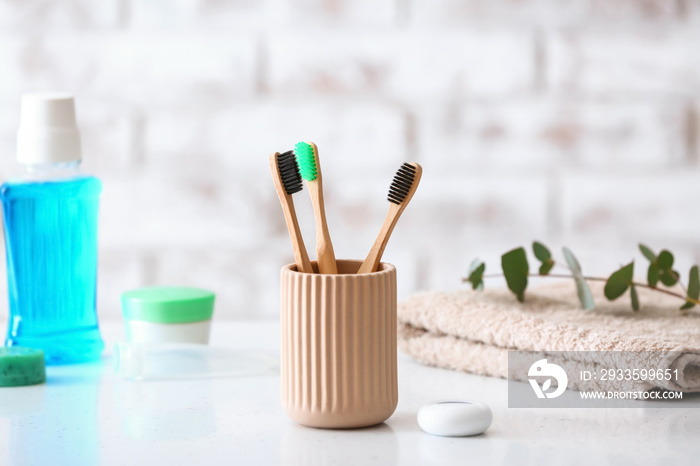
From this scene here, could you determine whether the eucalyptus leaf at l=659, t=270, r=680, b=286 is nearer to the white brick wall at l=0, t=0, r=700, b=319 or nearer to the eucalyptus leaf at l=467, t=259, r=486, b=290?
the eucalyptus leaf at l=467, t=259, r=486, b=290

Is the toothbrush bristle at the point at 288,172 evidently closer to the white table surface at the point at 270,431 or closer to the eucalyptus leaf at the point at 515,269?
the white table surface at the point at 270,431

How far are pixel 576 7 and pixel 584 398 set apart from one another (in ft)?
2.06

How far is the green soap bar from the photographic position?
731mm

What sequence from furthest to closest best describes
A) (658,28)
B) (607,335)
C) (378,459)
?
(658,28)
(607,335)
(378,459)

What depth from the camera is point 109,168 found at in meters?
1.15

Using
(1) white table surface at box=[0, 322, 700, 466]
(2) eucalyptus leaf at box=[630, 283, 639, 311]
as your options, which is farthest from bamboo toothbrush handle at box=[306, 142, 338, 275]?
(2) eucalyptus leaf at box=[630, 283, 639, 311]

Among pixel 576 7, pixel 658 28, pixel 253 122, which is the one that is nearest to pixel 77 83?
pixel 253 122

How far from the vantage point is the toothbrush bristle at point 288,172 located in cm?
58

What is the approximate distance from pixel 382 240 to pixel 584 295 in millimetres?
315

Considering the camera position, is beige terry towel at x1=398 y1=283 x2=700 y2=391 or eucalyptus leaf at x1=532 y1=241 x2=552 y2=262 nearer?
beige terry towel at x1=398 y1=283 x2=700 y2=391

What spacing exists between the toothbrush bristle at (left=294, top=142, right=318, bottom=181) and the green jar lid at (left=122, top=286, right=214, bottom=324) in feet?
0.89

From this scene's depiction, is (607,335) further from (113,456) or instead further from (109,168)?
(109,168)

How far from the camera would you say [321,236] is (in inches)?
23.1

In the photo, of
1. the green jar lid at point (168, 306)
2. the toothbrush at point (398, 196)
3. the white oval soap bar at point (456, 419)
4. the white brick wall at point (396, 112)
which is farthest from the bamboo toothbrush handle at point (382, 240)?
the white brick wall at point (396, 112)
